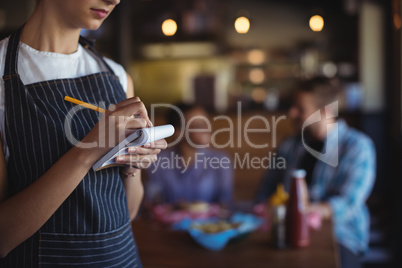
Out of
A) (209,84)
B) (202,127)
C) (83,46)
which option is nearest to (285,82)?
(209,84)

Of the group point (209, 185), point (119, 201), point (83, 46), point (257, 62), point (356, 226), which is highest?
point (257, 62)

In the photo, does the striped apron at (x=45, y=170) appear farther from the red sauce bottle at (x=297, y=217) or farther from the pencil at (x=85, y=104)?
the red sauce bottle at (x=297, y=217)

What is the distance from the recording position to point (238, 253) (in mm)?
1729

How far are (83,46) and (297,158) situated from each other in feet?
6.87

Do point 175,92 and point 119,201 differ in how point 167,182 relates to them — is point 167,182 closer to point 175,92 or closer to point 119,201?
point 119,201

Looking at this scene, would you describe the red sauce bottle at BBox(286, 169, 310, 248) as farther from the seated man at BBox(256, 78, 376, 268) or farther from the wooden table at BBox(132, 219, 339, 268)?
the seated man at BBox(256, 78, 376, 268)

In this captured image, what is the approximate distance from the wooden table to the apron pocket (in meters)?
0.70

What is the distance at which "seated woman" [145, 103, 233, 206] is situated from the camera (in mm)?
2955

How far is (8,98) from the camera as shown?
0.91m

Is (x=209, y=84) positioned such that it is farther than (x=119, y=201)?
Yes

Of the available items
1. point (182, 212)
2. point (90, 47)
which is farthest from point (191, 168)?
point (90, 47)

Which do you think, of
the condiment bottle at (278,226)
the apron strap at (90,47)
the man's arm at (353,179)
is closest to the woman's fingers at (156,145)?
the apron strap at (90,47)

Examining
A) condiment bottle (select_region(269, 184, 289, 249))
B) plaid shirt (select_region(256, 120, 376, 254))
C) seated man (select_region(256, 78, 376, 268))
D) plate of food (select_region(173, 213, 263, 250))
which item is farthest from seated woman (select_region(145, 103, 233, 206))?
condiment bottle (select_region(269, 184, 289, 249))

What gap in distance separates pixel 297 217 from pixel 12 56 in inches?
50.0
